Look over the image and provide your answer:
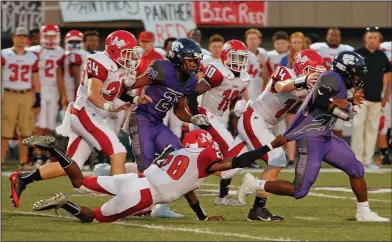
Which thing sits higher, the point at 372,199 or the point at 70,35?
the point at 70,35

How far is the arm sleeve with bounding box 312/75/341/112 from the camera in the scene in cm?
1001

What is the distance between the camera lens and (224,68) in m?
12.1

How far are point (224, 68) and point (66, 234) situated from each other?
128 inches

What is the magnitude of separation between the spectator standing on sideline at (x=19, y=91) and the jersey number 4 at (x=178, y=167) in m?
5.89

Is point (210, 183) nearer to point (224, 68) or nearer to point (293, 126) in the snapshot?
point (224, 68)

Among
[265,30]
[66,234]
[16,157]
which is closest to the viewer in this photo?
[66,234]

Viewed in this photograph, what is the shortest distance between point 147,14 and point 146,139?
304 inches

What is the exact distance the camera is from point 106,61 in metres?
10.8

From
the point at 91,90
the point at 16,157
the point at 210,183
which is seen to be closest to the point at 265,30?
the point at 16,157

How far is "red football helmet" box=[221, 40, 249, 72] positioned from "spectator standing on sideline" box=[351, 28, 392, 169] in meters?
3.84

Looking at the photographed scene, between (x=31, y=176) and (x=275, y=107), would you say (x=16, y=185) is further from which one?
(x=275, y=107)

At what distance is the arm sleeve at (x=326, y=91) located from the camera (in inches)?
394

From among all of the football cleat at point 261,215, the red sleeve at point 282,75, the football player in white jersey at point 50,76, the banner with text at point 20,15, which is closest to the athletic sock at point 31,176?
the football cleat at point 261,215

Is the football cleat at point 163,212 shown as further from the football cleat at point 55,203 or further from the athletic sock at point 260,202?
the football cleat at point 55,203
